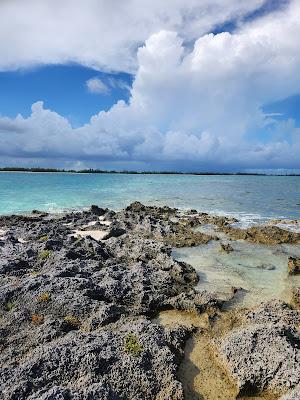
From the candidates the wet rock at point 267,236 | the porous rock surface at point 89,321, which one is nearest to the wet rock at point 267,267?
the porous rock surface at point 89,321

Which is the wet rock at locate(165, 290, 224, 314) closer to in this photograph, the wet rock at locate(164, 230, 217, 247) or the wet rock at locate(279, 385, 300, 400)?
the wet rock at locate(279, 385, 300, 400)

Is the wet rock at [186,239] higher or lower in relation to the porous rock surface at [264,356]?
lower

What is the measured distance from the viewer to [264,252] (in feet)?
71.4

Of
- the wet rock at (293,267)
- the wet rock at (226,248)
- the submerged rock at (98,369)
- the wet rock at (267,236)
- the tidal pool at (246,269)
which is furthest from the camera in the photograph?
the wet rock at (267,236)

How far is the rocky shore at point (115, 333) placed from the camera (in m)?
7.54

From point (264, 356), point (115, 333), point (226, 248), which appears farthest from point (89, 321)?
point (226, 248)

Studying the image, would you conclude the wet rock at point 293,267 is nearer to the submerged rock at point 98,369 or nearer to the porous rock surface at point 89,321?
the porous rock surface at point 89,321

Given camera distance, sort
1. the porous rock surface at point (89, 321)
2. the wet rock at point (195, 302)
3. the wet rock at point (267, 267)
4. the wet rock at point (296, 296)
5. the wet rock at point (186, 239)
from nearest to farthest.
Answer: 1. the porous rock surface at point (89, 321)
2. the wet rock at point (195, 302)
3. the wet rock at point (296, 296)
4. the wet rock at point (267, 267)
5. the wet rock at point (186, 239)

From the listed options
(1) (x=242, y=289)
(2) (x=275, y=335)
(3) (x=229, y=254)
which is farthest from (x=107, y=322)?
(3) (x=229, y=254)

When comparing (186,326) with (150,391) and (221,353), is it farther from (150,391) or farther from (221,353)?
(150,391)

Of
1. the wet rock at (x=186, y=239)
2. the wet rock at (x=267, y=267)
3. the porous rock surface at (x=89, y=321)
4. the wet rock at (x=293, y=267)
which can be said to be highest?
the porous rock surface at (x=89, y=321)

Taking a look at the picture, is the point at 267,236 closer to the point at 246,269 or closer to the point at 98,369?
the point at 246,269

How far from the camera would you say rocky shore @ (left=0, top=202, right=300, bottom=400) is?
7535 millimetres

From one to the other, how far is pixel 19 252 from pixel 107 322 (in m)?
8.56
